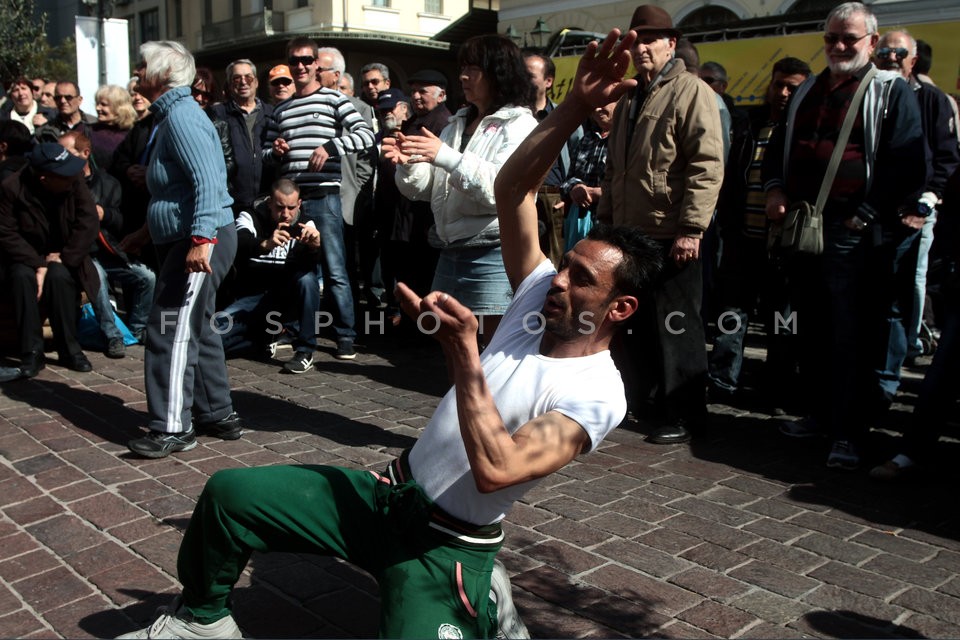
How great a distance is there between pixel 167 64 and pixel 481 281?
77.8 inches

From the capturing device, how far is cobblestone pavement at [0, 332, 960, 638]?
3.28 m

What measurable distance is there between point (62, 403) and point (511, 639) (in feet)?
13.9

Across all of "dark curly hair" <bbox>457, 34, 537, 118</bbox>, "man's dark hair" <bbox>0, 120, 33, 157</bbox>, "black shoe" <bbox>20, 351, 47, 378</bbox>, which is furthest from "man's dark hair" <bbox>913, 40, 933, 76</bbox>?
"man's dark hair" <bbox>0, 120, 33, 157</bbox>

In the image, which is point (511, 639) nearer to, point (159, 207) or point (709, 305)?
point (159, 207)

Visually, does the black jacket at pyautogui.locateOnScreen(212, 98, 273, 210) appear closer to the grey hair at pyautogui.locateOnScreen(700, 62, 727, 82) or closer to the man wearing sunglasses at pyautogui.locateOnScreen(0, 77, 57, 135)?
the grey hair at pyautogui.locateOnScreen(700, 62, 727, 82)

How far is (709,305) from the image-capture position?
6.98 metres

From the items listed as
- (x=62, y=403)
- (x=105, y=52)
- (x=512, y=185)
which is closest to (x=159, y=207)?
(x=62, y=403)

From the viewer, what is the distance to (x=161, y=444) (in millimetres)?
4879

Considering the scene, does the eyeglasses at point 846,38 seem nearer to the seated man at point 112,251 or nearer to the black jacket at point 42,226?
the black jacket at point 42,226

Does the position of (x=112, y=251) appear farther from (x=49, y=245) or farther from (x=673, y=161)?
(x=673, y=161)

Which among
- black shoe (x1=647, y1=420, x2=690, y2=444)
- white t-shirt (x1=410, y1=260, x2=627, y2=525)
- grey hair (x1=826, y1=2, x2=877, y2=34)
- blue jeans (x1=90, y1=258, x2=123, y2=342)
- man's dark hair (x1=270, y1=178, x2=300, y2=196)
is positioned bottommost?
black shoe (x1=647, y1=420, x2=690, y2=444)

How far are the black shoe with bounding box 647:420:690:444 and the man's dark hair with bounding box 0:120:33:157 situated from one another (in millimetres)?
5535

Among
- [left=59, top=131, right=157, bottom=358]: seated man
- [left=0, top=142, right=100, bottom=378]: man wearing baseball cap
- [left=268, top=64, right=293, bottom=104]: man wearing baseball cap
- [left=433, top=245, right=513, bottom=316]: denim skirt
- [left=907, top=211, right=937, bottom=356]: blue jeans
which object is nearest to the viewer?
[left=433, top=245, right=513, bottom=316]: denim skirt

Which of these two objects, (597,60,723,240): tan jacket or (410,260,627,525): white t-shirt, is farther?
(597,60,723,240): tan jacket
